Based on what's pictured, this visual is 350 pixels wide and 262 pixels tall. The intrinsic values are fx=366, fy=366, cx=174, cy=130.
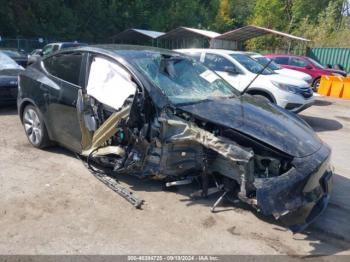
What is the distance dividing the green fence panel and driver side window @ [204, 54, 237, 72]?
15461 millimetres

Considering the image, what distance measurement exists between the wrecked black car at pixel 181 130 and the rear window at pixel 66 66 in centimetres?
2

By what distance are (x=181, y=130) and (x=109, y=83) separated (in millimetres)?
1243

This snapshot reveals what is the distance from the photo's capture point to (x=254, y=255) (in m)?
3.17

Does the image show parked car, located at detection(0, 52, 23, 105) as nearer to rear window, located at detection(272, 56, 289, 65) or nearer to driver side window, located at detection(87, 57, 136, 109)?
driver side window, located at detection(87, 57, 136, 109)

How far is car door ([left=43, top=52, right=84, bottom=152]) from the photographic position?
475 centimetres

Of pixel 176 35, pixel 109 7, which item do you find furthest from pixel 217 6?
pixel 176 35

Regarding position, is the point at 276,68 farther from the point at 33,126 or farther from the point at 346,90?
the point at 33,126

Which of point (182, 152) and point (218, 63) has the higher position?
point (218, 63)

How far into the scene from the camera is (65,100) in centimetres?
480

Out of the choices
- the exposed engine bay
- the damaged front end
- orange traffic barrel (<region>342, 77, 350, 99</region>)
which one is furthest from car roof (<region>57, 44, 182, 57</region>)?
orange traffic barrel (<region>342, 77, 350, 99</region>)

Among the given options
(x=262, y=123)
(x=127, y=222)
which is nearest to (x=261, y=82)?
(x=262, y=123)

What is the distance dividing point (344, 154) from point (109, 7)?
121ft

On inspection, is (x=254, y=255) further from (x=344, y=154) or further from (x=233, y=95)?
(x=344, y=154)

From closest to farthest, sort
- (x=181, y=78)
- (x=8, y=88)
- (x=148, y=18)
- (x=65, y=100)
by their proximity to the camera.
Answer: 1. (x=181, y=78)
2. (x=65, y=100)
3. (x=8, y=88)
4. (x=148, y=18)
